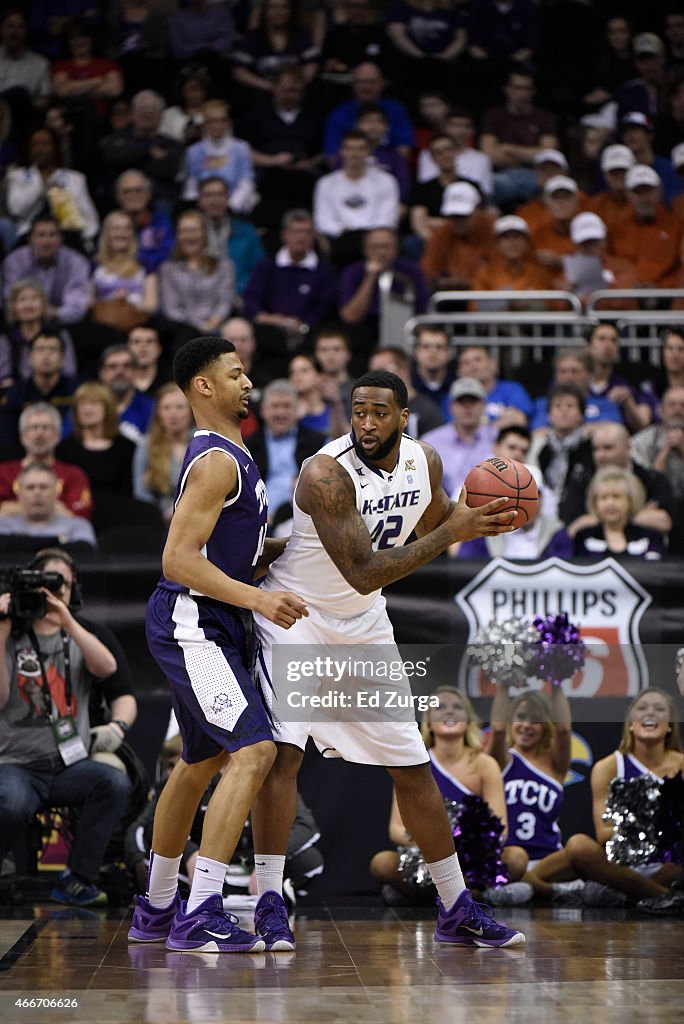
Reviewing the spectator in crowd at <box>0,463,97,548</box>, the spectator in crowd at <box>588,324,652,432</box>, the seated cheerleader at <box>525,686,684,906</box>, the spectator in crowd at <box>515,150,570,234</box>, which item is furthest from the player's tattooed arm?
the spectator in crowd at <box>515,150,570,234</box>

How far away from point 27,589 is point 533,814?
285 centimetres

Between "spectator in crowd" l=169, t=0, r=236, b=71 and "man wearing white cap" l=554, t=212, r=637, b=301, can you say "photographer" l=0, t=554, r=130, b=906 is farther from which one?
"spectator in crowd" l=169, t=0, r=236, b=71

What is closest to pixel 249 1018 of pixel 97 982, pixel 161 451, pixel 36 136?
pixel 97 982

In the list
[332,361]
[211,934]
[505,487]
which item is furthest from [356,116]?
[211,934]

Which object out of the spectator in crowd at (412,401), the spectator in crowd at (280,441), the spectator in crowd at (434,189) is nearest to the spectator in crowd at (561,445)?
the spectator in crowd at (412,401)

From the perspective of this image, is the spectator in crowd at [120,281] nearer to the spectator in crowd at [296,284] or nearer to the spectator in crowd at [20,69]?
the spectator in crowd at [296,284]

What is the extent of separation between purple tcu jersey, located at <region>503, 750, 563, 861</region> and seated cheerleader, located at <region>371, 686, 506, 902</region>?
0.19 m

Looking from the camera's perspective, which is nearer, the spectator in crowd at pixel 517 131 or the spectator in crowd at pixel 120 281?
the spectator in crowd at pixel 120 281

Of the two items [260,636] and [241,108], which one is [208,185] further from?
[260,636]

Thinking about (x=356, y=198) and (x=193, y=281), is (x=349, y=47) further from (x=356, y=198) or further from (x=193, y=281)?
(x=193, y=281)

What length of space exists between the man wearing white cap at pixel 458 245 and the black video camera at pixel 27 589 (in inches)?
254

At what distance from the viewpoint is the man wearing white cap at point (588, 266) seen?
12.6m

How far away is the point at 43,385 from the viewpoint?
11570 mm

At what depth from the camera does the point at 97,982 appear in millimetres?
5273
